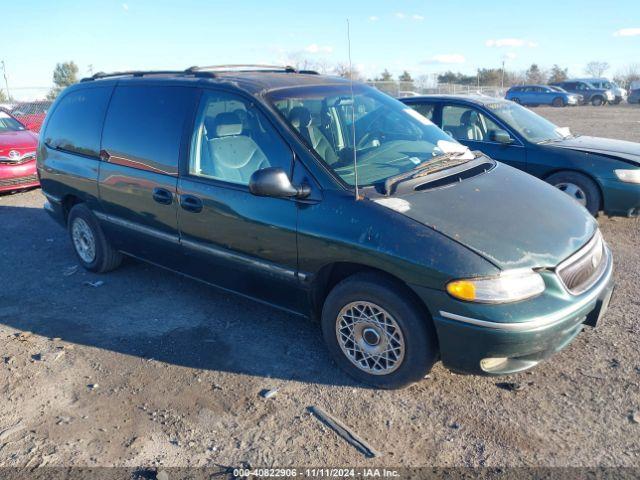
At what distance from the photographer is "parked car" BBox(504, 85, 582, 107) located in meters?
34.7

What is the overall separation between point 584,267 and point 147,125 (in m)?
3.43

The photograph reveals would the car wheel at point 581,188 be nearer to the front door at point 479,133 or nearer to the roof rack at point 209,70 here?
the front door at point 479,133

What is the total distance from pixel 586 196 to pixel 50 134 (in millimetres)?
6049

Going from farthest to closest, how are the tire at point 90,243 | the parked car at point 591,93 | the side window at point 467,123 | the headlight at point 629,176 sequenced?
the parked car at point 591,93 → the side window at point 467,123 → the headlight at point 629,176 → the tire at point 90,243

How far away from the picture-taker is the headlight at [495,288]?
2822 millimetres

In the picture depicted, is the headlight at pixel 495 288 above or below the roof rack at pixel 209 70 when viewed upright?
below

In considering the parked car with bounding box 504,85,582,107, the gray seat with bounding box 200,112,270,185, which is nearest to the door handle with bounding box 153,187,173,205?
the gray seat with bounding box 200,112,270,185

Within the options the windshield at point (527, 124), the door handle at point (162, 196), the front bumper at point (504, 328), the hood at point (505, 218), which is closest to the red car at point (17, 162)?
the door handle at point (162, 196)

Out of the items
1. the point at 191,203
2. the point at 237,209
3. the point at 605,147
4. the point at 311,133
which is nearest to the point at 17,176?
the point at 191,203

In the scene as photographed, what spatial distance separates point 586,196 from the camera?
6.33m

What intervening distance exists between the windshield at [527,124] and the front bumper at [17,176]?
7687 millimetres

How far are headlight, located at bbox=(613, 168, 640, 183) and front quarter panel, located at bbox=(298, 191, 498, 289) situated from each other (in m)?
4.22

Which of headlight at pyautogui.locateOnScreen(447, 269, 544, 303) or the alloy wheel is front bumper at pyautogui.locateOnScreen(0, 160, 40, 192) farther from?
headlight at pyautogui.locateOnScreen(447, 269, 544, 303)

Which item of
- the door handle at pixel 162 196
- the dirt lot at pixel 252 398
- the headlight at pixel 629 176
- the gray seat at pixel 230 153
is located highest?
the gray seat at pixel 230 153
